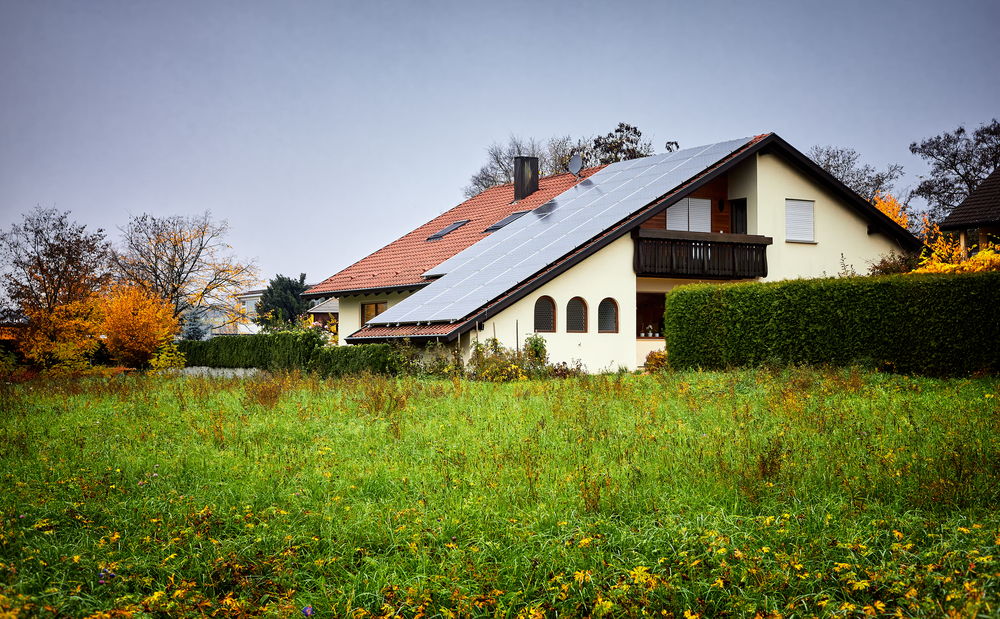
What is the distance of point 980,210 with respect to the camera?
95.1 feet

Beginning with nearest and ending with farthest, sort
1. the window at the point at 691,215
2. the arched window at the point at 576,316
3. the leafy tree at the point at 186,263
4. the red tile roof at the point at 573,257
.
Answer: the red tile roof at the point at 573,257
the arched window at the point at 576,316
the window at the point at 691,215
the leafy tree at the point at 186,263

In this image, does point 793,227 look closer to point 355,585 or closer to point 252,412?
point 252,412

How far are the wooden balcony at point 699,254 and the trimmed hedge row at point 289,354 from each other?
824 cm

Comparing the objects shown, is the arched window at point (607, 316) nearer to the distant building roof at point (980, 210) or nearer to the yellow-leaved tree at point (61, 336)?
the distant building roof at point (980, 210)

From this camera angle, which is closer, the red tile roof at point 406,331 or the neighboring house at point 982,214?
the red tile roof at point 406,331

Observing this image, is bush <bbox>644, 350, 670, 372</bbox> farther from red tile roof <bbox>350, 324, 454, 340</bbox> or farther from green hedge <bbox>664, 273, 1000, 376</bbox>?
red tile roof <bbox>350, 324, 454, 340</bbox>

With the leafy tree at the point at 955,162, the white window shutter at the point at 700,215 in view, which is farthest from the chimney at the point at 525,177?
the leafy tree at the point at 955,162

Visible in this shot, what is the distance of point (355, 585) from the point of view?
510 centimetres

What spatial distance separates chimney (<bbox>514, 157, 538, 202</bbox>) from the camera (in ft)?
99.2

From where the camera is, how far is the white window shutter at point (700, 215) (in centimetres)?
2469

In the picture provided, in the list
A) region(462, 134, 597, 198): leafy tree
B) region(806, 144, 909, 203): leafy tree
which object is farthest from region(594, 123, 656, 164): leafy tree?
region(806, 144, 909, 203): leafy tree

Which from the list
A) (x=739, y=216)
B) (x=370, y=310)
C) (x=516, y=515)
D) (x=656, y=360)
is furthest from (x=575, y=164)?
(x=516, y=515)

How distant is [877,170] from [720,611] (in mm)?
46280

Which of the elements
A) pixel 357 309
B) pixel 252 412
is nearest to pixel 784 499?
pixel 252 412
